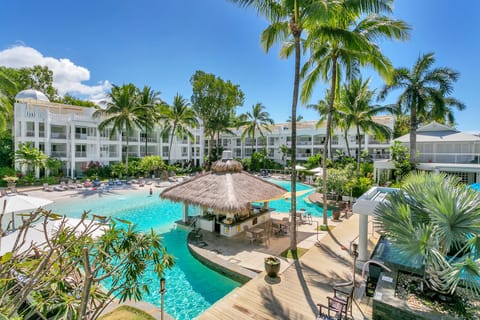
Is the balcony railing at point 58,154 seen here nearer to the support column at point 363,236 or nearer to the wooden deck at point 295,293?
the wooden deck at point 295,293

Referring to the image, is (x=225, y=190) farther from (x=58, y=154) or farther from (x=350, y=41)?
(x=58, y=154)

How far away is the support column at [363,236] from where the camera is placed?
8.96m

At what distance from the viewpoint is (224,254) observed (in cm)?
1068

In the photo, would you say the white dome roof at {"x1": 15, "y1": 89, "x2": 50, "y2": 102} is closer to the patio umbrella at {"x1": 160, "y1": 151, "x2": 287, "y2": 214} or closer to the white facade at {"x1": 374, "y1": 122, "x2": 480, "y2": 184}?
the patio umbrella at {"x1": 160, "y1": 151, "x2": 287, "y2": 214}

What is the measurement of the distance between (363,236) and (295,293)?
365 centimetres

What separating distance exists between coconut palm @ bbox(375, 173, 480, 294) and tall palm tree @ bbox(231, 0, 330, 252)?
4930 mm

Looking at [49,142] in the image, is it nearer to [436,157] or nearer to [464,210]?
[464,210]

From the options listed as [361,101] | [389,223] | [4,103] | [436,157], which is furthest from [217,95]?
[389,223]

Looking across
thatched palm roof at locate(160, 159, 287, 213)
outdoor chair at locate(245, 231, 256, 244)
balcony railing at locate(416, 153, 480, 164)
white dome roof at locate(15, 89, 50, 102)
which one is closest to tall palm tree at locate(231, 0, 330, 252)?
outdoor chair at locate(245, 231, 256, 244)

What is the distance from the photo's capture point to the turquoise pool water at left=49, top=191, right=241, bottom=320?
318 inches

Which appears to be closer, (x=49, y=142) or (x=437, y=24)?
(x=437, y=24)

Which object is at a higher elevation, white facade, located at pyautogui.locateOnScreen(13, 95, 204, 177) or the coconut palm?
white facade, located at pyautogui.locateOnScreen(13, 95, 204, 177)

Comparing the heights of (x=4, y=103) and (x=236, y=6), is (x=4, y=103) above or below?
below

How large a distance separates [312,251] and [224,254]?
3953mm
